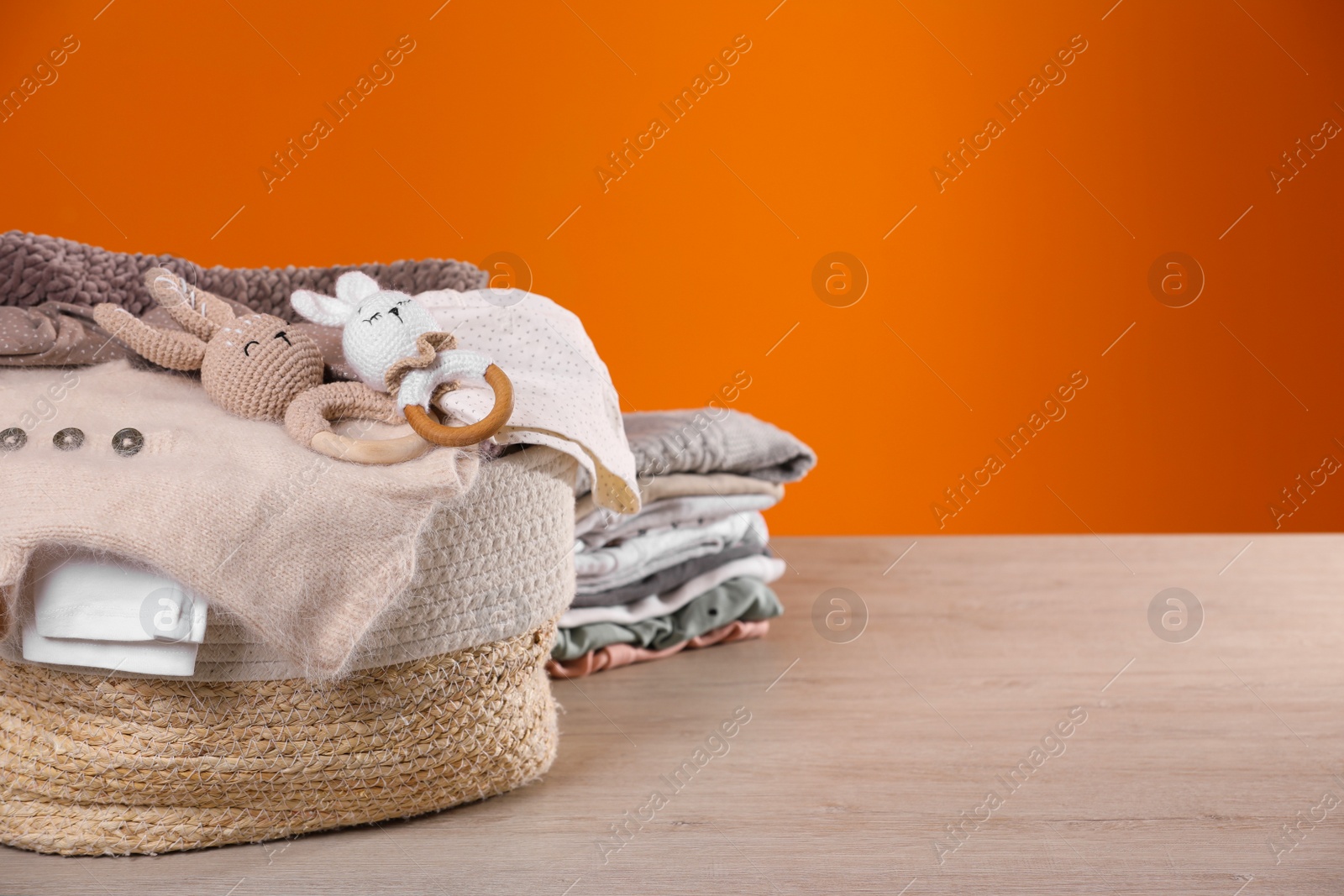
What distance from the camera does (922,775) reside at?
1.21 metres

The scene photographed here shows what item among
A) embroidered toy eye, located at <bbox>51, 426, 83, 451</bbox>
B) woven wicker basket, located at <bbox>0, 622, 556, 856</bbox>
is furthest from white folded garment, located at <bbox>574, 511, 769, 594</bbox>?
embroidered toy eye, located at <bbox>51, 426, 83, 451</bbox>

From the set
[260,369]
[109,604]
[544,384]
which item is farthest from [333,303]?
[109,604]

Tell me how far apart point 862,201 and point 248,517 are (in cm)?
186

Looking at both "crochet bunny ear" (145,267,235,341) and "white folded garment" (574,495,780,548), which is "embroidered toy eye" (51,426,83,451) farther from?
"white folded garment" (574,495,780,548)

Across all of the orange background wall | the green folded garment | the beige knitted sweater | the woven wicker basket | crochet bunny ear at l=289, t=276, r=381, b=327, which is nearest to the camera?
the beige knitted sweater

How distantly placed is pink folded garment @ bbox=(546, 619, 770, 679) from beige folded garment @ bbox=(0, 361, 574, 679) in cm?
58

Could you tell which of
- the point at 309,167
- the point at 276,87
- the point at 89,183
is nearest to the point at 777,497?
the point at 309,167

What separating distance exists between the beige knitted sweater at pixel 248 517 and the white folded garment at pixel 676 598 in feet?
1.94

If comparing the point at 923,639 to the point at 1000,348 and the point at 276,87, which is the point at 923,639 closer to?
the point at 1000,348

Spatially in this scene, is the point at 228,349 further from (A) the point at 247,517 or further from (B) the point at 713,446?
(B) the point at 713,446

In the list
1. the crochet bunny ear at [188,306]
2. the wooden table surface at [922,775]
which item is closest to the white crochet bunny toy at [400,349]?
the crochet bunny ear at [188,306]

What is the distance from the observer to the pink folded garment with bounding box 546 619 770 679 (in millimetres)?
1537

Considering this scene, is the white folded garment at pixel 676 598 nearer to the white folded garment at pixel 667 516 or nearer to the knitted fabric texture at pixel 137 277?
the white folded garment at pixel 667 516

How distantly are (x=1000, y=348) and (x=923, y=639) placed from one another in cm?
102
